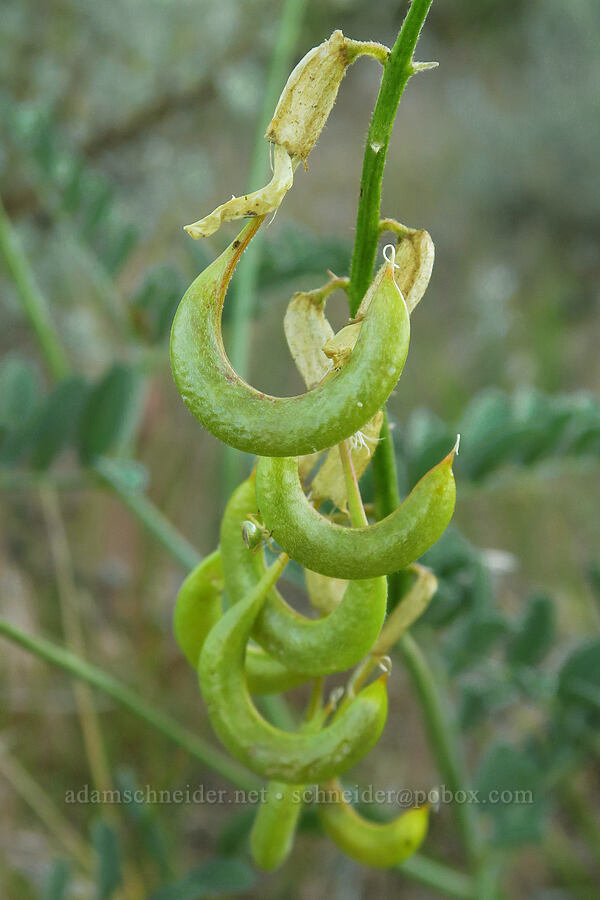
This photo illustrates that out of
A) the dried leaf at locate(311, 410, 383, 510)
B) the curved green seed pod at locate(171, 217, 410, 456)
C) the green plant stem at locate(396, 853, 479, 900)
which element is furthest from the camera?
the green plant stem at locate(396, 853, 479, 900)

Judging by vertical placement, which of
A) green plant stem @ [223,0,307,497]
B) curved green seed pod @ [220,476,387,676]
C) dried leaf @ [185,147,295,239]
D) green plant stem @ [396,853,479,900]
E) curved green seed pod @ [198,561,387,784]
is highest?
green plant stem @ [223,0,307,497]

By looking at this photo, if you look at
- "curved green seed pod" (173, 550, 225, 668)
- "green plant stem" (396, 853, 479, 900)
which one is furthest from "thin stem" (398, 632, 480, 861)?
"curved green seed pod" (173, 550, 225, 668)

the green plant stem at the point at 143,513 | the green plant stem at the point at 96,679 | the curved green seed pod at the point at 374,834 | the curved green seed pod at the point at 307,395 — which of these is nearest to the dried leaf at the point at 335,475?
the curved green seed pod at the point at 307,395

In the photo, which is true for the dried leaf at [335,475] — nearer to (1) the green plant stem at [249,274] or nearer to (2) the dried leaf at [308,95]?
(2) the dried leaf at [308,95]

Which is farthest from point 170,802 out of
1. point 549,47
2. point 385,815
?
point 549,47

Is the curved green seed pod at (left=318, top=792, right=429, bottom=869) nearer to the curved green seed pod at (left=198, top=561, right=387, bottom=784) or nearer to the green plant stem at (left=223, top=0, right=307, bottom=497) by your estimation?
the curved green seed pod at (left=198, top=561, right=387, bottom=784)

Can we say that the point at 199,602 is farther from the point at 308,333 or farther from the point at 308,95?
the point at 308,95
